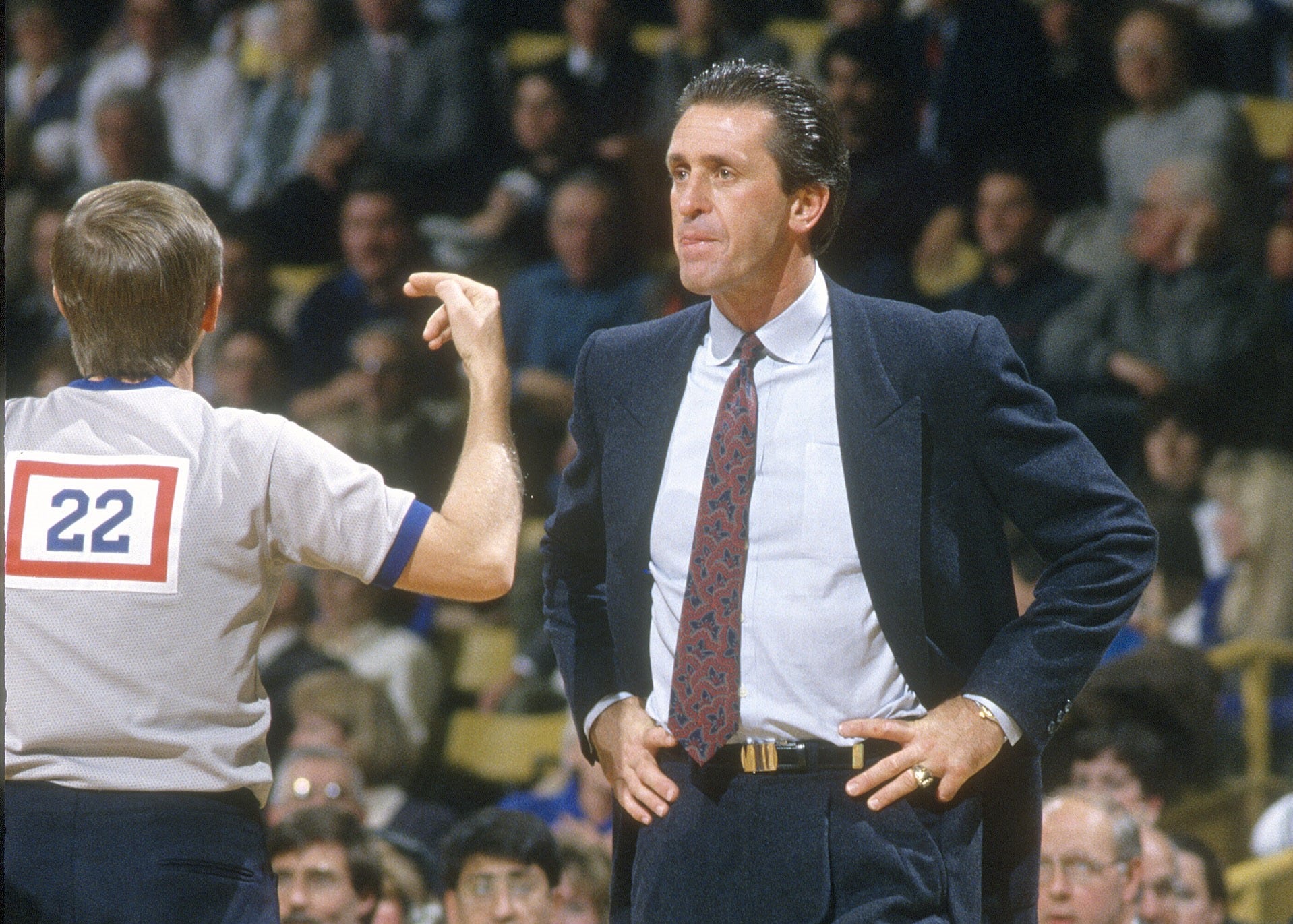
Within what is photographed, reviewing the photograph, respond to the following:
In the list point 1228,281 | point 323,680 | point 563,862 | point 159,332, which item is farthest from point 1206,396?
point 159,332

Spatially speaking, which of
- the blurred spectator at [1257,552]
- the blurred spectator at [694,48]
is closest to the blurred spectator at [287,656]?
the blurred spectator at [694,48]

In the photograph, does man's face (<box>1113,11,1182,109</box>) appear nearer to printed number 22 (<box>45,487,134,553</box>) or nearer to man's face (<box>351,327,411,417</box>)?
man's face (<box>351,327,411,417</box>)

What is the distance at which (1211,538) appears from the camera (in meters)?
4.74

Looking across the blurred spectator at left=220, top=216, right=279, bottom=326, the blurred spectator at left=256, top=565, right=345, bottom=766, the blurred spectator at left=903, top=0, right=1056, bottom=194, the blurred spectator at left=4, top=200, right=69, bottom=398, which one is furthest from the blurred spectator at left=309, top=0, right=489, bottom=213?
the blurred spectator at left=903, top=0, right=1056, bottom=194

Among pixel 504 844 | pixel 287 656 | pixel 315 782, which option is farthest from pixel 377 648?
pixel 504 844

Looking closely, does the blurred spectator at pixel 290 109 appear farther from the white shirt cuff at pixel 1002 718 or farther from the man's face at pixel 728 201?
the white shirt cuff at pixel 1002 718

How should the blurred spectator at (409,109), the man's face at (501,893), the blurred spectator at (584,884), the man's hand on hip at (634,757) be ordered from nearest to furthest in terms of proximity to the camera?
the man's hand on hip at (634,757) < the man's face at (501,893) < the blurred spectator at (584,884) < the blurred spectator at (409,109)

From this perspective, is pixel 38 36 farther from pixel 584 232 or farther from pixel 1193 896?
pixel 1193 896

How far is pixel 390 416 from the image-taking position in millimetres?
5574

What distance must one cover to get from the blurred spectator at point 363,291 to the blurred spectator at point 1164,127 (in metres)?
2.52

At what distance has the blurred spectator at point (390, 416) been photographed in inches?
216

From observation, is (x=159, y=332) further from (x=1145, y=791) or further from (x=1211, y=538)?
(x=1211, y=538)

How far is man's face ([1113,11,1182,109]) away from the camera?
5176 mm

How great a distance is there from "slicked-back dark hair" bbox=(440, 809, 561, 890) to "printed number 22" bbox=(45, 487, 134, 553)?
1783 mm
